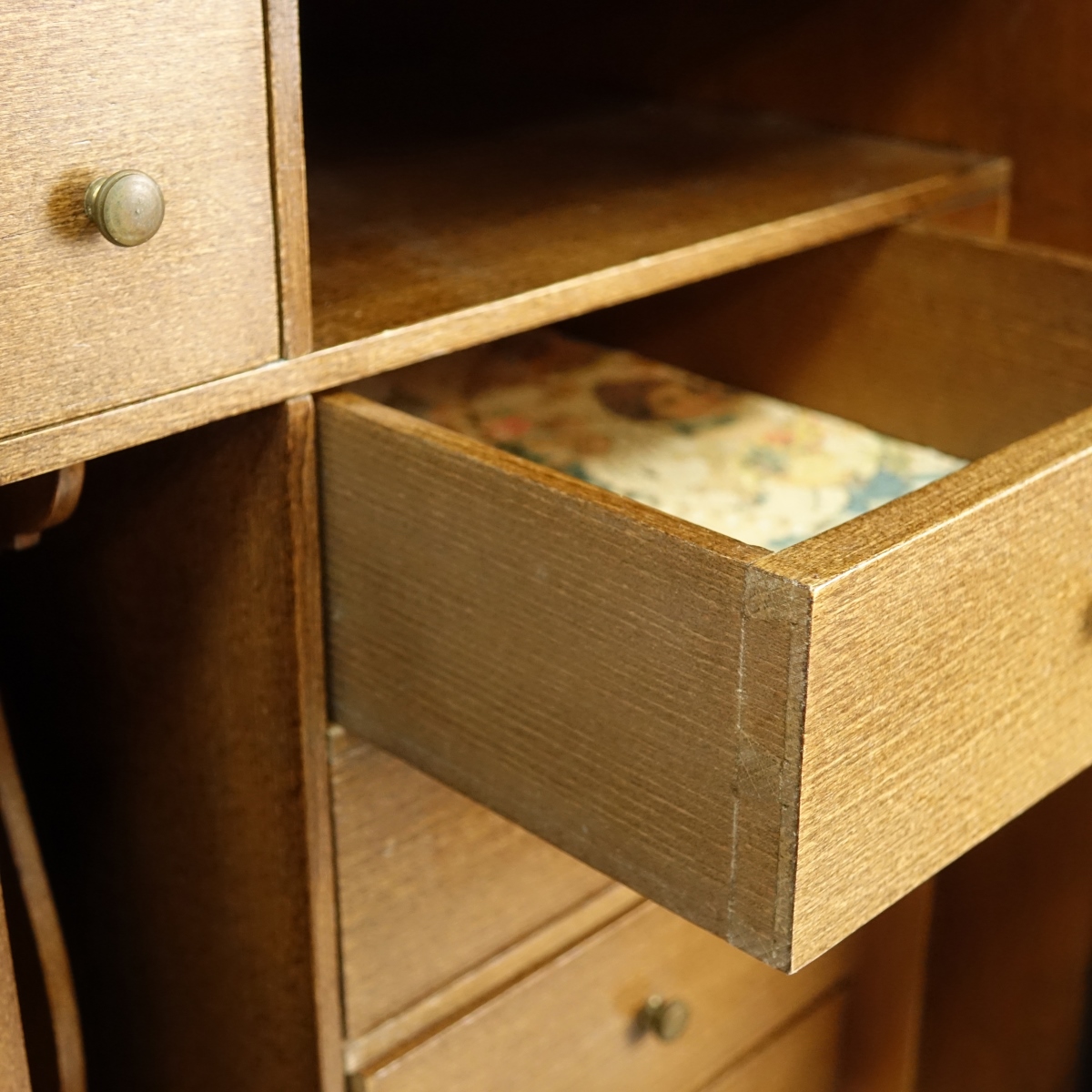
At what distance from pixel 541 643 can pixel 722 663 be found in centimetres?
9

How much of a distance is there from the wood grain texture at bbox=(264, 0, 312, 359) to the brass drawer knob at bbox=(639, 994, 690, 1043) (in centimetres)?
49

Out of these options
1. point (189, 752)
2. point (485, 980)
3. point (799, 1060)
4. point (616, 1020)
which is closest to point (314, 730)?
point (189, 752)

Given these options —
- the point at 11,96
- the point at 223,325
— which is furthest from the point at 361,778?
the point at 11,96

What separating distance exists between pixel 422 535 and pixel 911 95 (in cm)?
53

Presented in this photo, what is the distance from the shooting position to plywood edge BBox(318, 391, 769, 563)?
0.48 meters

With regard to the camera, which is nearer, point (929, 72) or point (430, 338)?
point (430, 338)

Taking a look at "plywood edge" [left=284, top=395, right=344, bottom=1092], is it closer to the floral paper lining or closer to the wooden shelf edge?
the wooden shelf edge

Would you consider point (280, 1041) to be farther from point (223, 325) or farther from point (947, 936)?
point (947, 936)

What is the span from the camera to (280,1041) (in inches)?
27.7

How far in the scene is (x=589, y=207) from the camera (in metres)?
0.75

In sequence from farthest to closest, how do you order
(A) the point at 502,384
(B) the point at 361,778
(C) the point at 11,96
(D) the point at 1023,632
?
(A) the point at 502,384
(B) the point at 361,778
(D) the point at 1023,632
(C) the point at 11,96

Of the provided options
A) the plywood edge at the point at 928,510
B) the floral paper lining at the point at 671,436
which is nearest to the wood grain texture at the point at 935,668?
the plywood edge at the point at 928,510

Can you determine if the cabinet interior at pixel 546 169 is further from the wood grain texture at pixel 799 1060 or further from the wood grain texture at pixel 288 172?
the wood grain texture at pixel 799 1060

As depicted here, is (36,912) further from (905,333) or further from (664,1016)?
(905,333)
